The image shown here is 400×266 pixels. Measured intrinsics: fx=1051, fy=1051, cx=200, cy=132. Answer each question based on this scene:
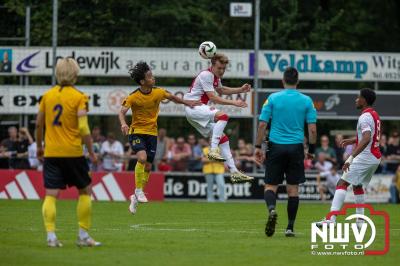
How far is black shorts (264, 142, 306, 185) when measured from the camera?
14.6 metres

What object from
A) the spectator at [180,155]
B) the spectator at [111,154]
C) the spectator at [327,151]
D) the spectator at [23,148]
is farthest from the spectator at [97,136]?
the spectator at [327,151]

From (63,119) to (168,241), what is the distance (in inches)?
95.2

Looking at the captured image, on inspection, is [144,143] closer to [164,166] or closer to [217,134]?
[217,134]

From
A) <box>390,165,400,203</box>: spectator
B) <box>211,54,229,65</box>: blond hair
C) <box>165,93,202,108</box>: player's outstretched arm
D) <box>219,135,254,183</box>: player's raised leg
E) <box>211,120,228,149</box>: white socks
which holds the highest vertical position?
<box>211,54,229,65</box>: blond hair

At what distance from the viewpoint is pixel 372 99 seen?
16406 mm

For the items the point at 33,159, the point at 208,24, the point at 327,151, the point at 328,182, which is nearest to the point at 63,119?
the point at 33,159

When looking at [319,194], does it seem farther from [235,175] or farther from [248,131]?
[235,175]

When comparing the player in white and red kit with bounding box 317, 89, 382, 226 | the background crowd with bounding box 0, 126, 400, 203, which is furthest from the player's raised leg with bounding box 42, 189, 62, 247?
the background crowd with bounding box 0, 126, 400, 203

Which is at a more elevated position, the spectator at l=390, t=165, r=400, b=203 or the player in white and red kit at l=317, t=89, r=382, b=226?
the player in white and red kit at l=317, t=89, r=382, b=226

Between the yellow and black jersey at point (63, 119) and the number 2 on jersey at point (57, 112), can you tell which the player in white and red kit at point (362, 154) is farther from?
the number 2 on jersey at point (57, 112)

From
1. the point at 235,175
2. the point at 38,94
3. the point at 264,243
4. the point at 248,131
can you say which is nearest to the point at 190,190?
the point at 248,131

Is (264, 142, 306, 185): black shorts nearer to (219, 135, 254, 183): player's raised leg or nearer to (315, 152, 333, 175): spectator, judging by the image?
Answer: (219, 135, 254, 183): player's raised leg

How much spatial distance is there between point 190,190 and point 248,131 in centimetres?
253

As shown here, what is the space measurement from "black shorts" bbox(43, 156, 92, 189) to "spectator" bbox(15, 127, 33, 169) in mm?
16798
